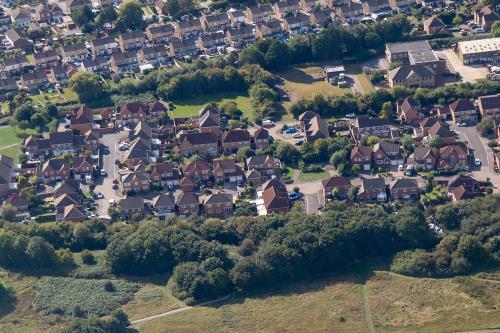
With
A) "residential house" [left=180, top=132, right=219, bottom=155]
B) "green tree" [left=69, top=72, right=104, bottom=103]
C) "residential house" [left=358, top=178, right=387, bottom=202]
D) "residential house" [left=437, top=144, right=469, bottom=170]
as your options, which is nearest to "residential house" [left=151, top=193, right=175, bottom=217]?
"residential house" [left=180, top=132, right=219, bottom=155]

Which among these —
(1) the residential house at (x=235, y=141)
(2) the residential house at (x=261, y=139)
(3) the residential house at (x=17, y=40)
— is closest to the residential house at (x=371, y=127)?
(2) the residential house at (x=261, y=139)

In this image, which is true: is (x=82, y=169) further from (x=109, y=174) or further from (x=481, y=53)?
(x=481, y=53)

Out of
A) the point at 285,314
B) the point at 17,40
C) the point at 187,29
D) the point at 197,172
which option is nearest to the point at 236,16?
the point at 187,29

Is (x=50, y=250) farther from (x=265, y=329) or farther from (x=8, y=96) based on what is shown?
(x=8, y=96)

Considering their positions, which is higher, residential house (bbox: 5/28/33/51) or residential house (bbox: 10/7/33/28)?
residential house (bbox: 10/7/33/28)

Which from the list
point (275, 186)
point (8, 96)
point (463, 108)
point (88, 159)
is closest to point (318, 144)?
point (275, 186)

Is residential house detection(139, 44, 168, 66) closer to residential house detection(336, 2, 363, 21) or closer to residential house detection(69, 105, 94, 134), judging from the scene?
residential house detection(69, 105, 94, 134)
